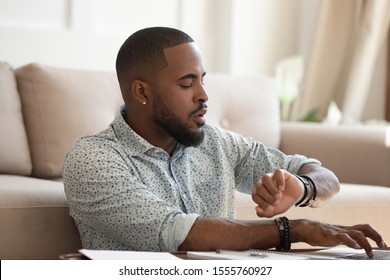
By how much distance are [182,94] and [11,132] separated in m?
0.86

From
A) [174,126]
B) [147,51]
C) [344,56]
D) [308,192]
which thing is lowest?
[344,56]

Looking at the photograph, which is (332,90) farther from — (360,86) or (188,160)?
(188,160)

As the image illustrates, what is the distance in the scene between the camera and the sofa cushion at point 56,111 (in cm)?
240

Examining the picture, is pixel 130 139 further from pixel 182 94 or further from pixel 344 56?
pixel 344 56

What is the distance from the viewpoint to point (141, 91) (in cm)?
172

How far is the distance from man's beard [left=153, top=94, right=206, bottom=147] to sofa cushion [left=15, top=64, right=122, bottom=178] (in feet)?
2.53

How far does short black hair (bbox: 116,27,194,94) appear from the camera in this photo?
5.57ft

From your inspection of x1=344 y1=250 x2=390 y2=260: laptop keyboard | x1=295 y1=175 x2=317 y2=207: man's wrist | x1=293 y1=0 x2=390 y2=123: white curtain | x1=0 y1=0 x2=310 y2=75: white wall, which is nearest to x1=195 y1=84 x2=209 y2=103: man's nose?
x1=295 y1=175 x2=317 y2=207: man's wrist

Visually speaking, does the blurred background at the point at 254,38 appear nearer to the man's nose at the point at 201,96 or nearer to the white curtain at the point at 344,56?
the white curtain at the point at 344,56

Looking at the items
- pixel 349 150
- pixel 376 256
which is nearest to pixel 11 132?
pixel 349 150

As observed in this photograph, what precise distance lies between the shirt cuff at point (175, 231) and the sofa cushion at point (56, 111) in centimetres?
99
